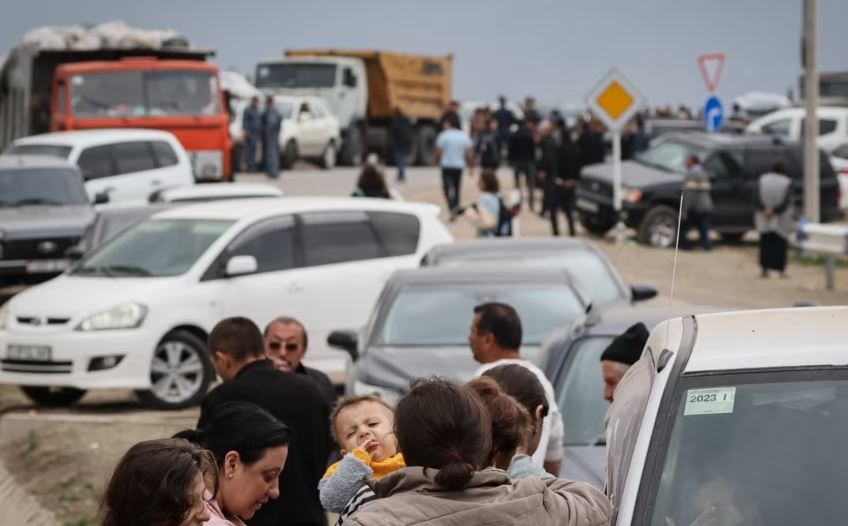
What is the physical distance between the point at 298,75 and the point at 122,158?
72.3 ft

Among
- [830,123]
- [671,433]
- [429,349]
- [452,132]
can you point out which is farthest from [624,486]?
[830,123]

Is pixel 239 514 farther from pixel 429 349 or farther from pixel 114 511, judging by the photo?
pixel 429 349

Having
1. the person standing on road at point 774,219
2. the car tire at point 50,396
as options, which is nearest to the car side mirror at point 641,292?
the car tire at point 50,396

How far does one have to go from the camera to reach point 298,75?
153ft

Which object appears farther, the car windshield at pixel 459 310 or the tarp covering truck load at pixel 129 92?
the tarp covering truck load at pixel 129 92

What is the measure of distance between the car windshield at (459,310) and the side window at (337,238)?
3.73 meters

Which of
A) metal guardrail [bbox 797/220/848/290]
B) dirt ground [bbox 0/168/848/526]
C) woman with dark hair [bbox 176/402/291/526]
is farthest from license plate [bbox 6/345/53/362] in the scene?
metal guardrail [bbox 797/220/848/290]

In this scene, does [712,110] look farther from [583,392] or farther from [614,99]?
[583,392]

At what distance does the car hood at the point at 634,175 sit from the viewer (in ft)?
93.8

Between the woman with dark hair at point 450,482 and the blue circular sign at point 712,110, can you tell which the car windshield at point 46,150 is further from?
the woman with dark hair at point 450,482

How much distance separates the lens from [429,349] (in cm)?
1129

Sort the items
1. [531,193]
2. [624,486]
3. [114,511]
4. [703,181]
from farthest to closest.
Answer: [531,193] → [703,181] → [624,486] → [114,511]

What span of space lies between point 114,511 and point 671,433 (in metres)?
1.39

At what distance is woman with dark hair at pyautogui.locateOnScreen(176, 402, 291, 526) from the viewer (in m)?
4.57
